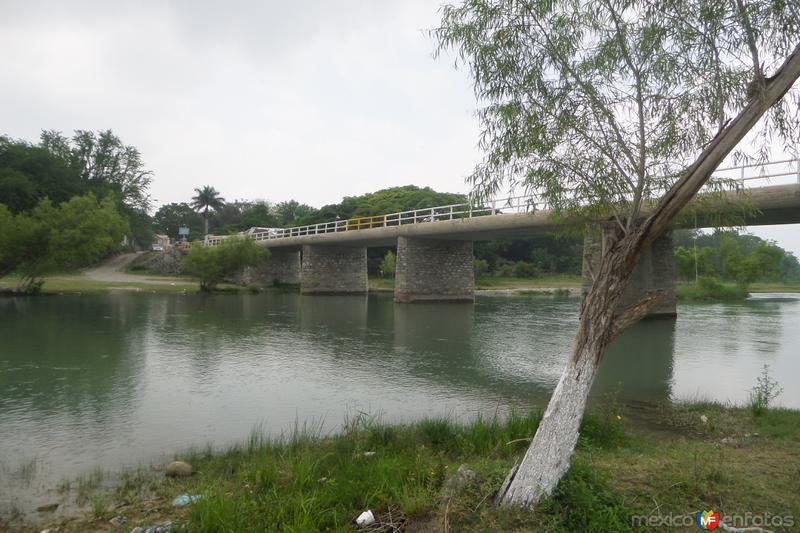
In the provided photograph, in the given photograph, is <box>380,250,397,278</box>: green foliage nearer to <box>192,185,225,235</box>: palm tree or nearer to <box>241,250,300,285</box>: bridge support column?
<box>241,250,300,285</box>: bridge support column

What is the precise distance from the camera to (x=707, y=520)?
13.9ft

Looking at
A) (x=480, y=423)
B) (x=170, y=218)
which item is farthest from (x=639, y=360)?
(x=170, y=218)

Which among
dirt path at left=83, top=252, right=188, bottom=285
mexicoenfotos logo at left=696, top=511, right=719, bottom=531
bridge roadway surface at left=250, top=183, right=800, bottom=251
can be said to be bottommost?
mexicoenfotos logo at left=696, top=511, right=719, bottom=531

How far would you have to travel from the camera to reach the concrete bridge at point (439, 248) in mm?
19008

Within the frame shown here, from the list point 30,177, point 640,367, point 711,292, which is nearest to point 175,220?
point 30,177

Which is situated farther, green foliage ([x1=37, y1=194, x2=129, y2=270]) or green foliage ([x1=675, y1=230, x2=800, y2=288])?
green foliage ([x1=675, y1=230, x2=800, y2=288])

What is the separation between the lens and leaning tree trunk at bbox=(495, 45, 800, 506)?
4.56m

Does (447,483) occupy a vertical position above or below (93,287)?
below

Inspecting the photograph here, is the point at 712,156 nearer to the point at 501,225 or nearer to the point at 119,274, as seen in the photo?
the point at 501,225

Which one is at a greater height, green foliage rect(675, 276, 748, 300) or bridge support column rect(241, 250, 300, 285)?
bridge support column rect(241, 250, 300, 285)

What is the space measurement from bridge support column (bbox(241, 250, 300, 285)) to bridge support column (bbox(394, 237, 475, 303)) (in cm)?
2083

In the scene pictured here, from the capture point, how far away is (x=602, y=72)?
6305mm

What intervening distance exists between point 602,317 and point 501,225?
22.5m

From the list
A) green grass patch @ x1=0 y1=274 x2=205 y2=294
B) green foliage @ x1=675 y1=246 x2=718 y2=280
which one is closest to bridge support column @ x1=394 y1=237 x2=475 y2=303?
green grass patch @ x1=0 y1=274 x2=205 y2=294
